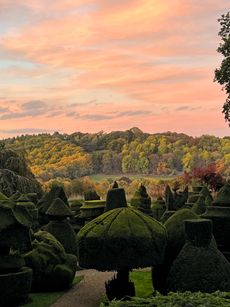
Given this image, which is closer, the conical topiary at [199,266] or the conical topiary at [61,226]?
the conical topiary at [199,266]

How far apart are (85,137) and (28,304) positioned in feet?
324

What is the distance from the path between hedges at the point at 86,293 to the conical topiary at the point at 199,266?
3123 mm

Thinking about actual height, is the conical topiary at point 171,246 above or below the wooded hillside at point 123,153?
below

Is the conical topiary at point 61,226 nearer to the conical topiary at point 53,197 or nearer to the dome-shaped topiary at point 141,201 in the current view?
the conical topiary at point 53,197

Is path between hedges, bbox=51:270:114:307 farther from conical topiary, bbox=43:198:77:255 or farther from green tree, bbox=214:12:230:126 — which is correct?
green tree, bbox=214:12:230:126

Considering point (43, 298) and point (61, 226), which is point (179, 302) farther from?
point (61, 226)

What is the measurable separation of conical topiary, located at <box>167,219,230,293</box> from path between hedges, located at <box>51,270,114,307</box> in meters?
3.12

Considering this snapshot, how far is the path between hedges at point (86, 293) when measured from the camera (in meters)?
17.3

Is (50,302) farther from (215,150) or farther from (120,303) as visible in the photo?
(215,150)

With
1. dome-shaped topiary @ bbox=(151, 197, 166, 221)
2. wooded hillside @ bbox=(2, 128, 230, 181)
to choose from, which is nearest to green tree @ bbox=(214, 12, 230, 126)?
dome-shaped topiary @ bbox=(151, 197, 166, 221)

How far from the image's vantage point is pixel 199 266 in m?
15.2

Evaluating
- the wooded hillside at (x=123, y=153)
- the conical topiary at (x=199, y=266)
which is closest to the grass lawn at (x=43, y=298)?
the conical topiary at (x=199, y=266)

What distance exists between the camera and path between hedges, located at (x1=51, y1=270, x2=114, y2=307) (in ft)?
56.8

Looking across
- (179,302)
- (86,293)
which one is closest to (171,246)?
(86,293)
